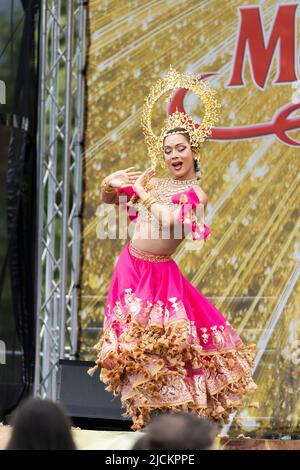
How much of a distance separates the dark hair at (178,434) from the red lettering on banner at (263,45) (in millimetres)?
4073

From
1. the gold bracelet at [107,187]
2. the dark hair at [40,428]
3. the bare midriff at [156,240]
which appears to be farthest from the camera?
the gold bracelet at [107,187]

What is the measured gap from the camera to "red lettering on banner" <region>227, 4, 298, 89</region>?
600 cm

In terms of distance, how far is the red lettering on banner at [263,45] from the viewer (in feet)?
19.7

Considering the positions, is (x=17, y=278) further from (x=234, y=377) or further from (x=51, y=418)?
(x=51, y=418)

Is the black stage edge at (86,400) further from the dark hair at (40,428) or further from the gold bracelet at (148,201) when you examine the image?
the dark hair at (40,428)

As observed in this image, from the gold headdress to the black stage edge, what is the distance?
4.67ft

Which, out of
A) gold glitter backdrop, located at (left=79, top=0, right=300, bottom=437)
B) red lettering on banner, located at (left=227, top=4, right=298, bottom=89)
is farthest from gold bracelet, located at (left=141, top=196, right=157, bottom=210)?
red lettering on banner, located at (left=227, top=4, right=298, bottom=89)

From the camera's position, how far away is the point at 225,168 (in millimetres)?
6105

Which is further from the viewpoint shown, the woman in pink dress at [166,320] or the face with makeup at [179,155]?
the face with makeup at [179,155]

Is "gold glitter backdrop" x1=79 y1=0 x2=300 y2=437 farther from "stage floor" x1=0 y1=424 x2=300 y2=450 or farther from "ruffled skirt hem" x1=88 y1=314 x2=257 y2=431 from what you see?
Result: "stage floor" x1=0 y1=424 x2=300 y2=450

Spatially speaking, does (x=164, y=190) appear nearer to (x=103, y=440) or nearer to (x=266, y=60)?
(x=103, y=440)

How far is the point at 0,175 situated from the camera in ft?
18.7

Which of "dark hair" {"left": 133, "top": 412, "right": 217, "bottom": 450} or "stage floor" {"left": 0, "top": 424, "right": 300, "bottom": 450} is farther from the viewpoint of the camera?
"stage floor" {"left": 0, "top": 424, "right": 300, "bottom": 450}

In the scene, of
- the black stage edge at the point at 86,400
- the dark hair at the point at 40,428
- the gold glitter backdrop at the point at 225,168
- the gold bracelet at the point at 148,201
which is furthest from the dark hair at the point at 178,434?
the gold glitter backdrop at the point at 225,168
